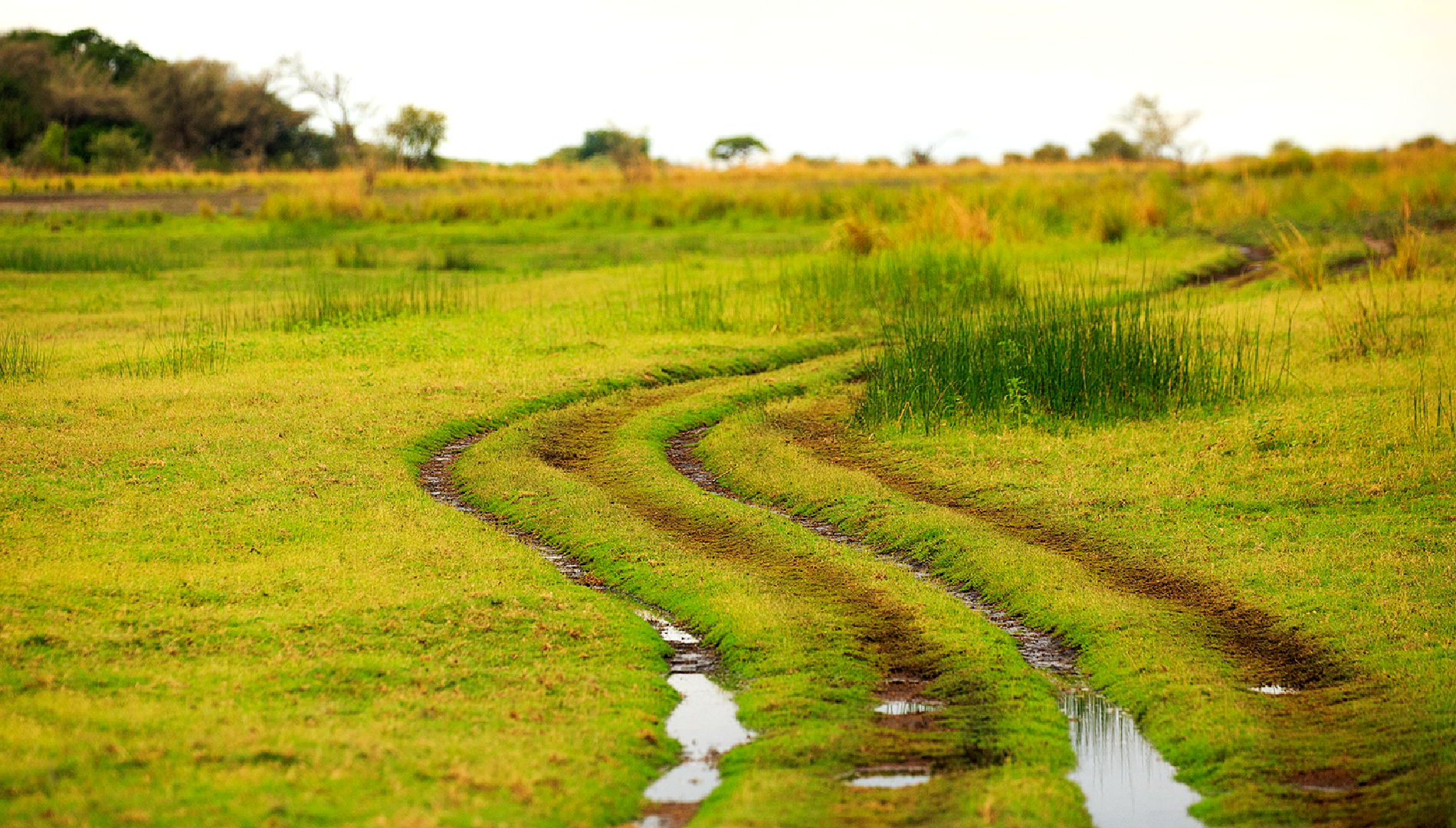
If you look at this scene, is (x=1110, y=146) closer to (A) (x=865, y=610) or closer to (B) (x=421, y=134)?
(B) (x=421, y=134)

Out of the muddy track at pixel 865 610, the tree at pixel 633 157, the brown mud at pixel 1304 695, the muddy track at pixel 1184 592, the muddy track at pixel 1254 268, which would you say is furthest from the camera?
the tree at pixel 633 157

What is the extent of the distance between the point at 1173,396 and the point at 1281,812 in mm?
6904

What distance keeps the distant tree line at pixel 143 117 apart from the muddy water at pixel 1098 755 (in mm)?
44075

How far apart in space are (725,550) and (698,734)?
2.41 m

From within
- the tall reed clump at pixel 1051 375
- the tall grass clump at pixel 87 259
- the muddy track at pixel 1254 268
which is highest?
the tall grass clump at pixel 87 259

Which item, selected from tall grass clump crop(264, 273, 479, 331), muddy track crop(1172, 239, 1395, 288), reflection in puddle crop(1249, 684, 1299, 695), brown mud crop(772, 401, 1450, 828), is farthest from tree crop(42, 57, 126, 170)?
reflection in puddle crop(1249, 684, 1299, 695)

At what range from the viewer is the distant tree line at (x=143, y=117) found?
49.8m

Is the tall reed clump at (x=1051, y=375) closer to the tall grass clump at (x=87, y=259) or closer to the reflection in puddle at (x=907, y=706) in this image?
the reflection in puddle at (x=907, y=706)

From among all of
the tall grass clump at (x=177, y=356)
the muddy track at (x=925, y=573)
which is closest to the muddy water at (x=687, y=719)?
the muddy track at (x=925, y=573)

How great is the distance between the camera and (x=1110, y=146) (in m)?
64.8

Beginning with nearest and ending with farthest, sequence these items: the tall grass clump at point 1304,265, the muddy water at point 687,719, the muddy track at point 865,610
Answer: the muddy water at point 687,719 < the muddy track at point 865,610 < the tall grass clump at point 1304,265

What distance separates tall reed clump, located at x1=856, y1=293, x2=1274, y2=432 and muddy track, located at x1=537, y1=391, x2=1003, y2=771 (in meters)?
2.86

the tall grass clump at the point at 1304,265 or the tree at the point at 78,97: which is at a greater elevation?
the tree at the point at 78,97

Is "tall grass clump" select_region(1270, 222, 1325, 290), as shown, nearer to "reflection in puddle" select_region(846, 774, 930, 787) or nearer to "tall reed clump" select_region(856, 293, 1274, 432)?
"tall reed clump" select_region(856, 293, 1274, 432)
